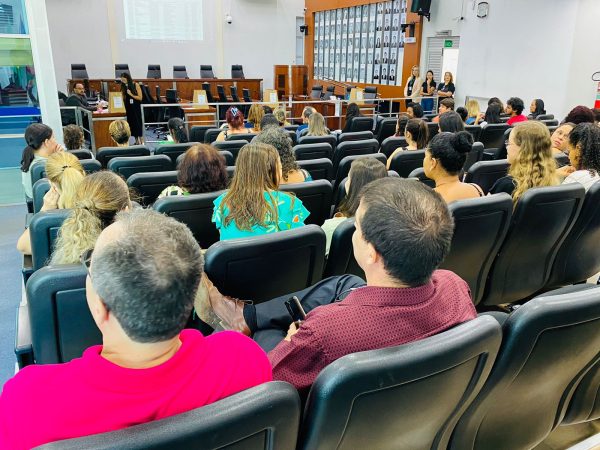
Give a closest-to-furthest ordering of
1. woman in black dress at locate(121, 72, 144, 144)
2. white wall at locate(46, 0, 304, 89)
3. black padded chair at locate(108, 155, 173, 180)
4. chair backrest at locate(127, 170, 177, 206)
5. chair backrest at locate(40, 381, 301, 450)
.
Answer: chair backrest at locate(40, 381, 301, 450) < chair backrest at locate(127, 170, 177, 206) < black padded chair at locate(108, 155, 173, 180) < woman in black dress at locate(121, 72, 144, 144) < white wall at locate(46, 0, 304, 89)

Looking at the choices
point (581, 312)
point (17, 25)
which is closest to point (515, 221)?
point (581, 312)

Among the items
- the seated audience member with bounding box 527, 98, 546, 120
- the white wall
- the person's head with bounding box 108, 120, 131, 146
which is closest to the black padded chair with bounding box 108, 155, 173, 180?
the person's head with bounding box 108, 120, 131, 146

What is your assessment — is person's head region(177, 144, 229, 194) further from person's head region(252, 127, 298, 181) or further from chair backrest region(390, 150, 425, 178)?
chair backrest region(390, 150, 425, 178)

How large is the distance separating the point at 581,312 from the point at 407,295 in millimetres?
430

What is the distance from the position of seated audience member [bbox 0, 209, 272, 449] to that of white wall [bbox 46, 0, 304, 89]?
554 inches

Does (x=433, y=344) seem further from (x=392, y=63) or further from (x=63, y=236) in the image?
(x=392, y=63)

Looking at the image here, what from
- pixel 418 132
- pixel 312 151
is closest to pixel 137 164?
pixel 312 151

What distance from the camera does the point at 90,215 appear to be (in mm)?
1735

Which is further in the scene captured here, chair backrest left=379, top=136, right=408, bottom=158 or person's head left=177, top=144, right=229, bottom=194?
chair backrest left=379, top=136, right=408, bottom=158

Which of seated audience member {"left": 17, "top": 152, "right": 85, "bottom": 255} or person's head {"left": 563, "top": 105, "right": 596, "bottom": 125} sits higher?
person's head {"left": 563, "top": 105, "right": 596, "bottom": 125}

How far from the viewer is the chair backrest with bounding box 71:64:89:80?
39.0 ft

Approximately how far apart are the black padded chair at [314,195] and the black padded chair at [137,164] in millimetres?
1393

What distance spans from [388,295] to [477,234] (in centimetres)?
131

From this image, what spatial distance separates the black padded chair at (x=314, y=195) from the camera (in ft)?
8.44
